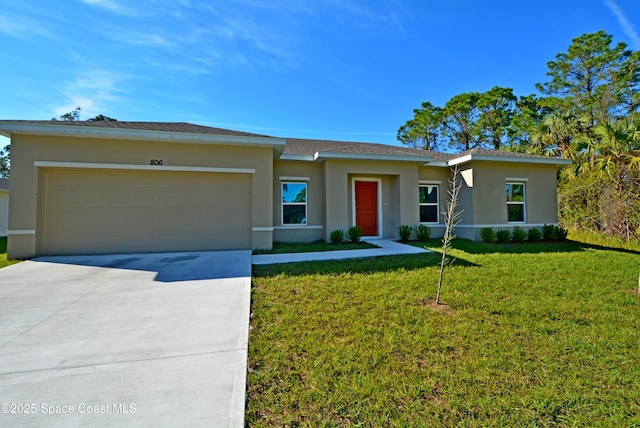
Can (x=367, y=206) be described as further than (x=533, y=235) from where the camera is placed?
Yes

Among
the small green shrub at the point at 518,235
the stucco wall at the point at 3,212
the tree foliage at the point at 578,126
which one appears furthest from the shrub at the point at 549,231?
the stucco wall at the point at 3,212

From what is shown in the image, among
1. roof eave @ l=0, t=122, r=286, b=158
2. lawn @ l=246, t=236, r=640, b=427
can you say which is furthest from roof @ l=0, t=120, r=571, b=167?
lawn @ l=246, t=236, r=640, b=427

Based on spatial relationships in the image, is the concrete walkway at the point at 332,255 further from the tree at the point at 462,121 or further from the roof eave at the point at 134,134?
the tree at the point at 462,121

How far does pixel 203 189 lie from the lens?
349 inches

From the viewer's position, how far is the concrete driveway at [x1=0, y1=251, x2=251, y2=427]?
211 cm

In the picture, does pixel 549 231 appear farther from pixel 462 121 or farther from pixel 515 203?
pixel 462 121

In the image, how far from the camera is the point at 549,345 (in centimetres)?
318

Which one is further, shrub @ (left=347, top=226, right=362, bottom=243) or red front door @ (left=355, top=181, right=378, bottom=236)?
red front door @ (left=355, top=181, right=378, bottom=236)

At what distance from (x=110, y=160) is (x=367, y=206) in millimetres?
8743

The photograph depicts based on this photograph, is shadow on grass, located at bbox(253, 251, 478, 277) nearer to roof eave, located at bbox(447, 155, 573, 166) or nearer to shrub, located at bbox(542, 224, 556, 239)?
roof eave, located at bbox(447, 155, 573, 166)

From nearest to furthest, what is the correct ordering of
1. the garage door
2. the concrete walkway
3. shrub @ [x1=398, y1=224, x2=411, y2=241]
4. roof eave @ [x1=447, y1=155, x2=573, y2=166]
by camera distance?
the concrete walkway
the garage door
shrub @ [x1=398, y1=224, x2=411, y2=241]
roof eave @ [x1=447, y1=155, x2=573, y2=166]

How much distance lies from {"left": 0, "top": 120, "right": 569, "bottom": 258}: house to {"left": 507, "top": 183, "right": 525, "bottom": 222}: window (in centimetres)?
5

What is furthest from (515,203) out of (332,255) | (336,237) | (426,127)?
(426,127)

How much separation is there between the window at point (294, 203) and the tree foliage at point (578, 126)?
9.42 meters
